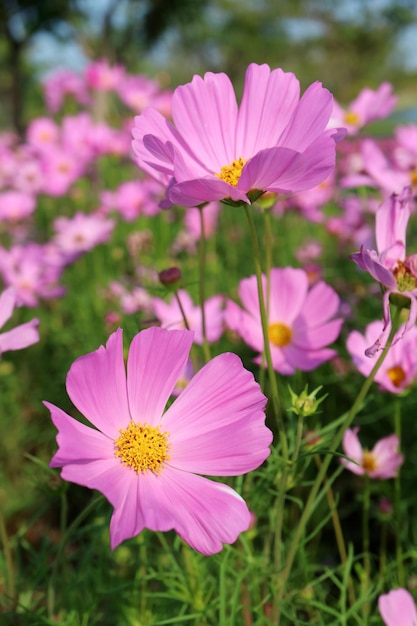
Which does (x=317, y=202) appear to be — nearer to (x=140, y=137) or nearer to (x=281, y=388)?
(x=281, y=388)

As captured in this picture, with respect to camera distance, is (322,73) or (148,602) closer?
(148,602)

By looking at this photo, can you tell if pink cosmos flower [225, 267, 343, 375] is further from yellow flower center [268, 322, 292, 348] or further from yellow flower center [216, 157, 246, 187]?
yellow flower center [216, 157, 246, 187]

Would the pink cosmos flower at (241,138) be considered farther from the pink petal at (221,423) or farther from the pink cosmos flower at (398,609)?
the pink cosmos flower at (398,609)

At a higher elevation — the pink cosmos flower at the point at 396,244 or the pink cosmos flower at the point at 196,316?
the pink cosmos flower at the point at 396,244

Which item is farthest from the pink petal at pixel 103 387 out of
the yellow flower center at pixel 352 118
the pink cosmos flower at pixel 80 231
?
the pink cosmos flower at pixel 80 231

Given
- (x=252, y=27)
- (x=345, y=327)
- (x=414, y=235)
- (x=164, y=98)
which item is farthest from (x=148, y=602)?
(x=252, y=27)

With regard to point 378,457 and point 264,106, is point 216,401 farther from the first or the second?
point 378,457

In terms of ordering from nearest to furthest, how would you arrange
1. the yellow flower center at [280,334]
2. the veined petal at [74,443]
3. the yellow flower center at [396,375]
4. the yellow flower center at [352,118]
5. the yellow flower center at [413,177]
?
the veined petal at [74,443], the yellow flower center at [396,375], the yellow flower center at [280,334], the yellow flower center at [413,177], the yellow flower center at [352,118]
